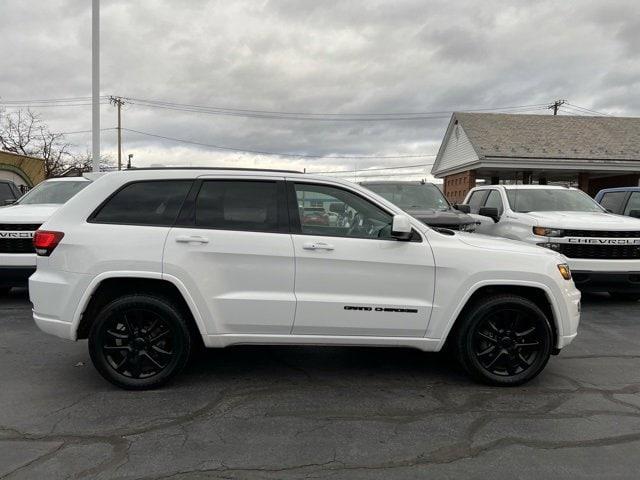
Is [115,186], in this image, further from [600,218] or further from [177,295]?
[600,218]

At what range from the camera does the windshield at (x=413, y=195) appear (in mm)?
9156

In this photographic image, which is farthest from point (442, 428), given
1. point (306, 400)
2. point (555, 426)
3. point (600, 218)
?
point (600, 218)

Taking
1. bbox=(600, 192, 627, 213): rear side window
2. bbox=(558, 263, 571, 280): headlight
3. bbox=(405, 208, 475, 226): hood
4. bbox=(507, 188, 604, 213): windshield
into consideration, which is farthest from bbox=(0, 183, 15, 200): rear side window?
bbox=(600, 192, 627, 213): rear side window

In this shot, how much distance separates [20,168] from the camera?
29016mm

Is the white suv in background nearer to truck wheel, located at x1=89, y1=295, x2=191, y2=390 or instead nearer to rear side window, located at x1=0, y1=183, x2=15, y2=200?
truck wheel, located at x1=89, y1=295, x2=191, y2=390

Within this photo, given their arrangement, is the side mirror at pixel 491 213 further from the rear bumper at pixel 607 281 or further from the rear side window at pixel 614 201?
the rear side window at pixel 614 201

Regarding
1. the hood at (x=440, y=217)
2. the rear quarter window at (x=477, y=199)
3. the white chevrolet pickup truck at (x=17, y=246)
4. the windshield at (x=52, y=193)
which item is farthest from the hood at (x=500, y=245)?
the windshield at (x=52, y=193)

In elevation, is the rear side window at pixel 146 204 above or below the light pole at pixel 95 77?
below

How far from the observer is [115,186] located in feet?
14.0

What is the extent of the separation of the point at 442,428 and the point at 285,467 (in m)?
1.20

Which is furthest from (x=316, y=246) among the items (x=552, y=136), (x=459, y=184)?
(x=459, y=184)

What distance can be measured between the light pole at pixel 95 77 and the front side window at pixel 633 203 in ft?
39.9

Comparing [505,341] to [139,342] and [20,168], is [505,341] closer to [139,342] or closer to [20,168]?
[139,342]

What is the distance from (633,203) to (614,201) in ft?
1.97
